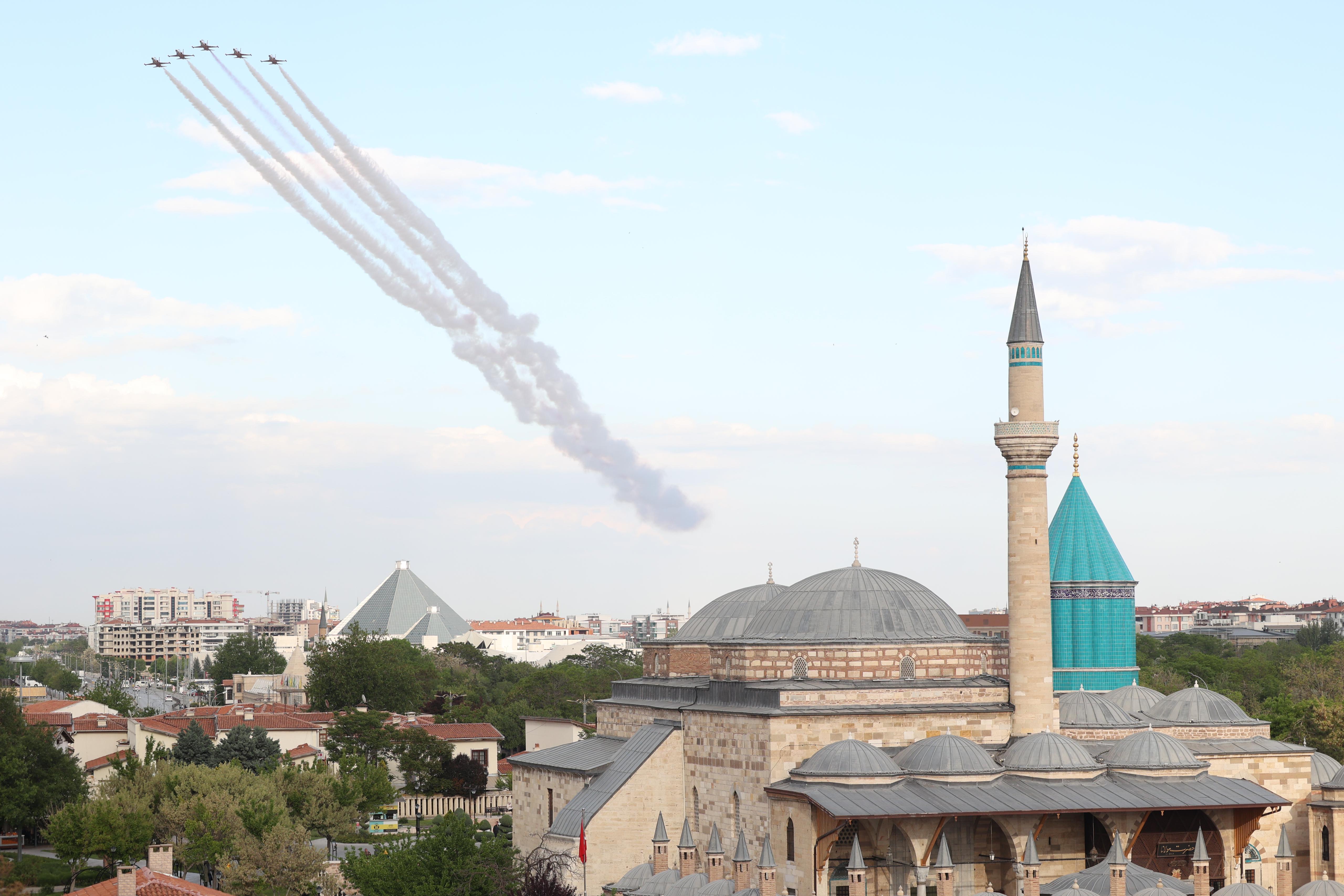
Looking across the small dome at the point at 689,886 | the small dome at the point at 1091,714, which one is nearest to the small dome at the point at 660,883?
the small dome at the point at 689,886

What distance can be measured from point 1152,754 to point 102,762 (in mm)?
38311

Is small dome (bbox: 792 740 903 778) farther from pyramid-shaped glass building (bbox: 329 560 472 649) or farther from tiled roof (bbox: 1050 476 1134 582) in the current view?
pyramid-shaped glass building (bbox: 329 560 472 649)

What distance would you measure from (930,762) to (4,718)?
28.7m

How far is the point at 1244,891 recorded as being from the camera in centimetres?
3014

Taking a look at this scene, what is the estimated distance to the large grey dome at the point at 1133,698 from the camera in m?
43.8

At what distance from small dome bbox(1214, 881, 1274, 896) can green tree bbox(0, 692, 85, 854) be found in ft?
103

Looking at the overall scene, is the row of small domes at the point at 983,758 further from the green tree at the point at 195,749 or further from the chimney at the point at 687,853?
the green tree at the point at 195,749

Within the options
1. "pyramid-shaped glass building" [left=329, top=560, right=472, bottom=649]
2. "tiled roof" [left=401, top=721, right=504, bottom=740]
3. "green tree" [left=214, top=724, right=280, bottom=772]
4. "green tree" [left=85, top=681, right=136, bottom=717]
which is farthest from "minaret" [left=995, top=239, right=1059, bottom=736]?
"pyramid-shaped glass building" [left=329, top=560, right=472, bottom=649]

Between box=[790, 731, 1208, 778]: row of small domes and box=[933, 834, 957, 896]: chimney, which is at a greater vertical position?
box=[790, 731, 1208, 778]: row of small domes

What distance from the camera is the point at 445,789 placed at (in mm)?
58531

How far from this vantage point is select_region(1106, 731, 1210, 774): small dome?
35125 mm

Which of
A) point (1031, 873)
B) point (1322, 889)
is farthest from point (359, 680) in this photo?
point (1322, 889)

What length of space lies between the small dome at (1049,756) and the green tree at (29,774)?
26.7 meters

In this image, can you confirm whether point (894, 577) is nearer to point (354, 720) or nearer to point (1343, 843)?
point (1343, 843)
